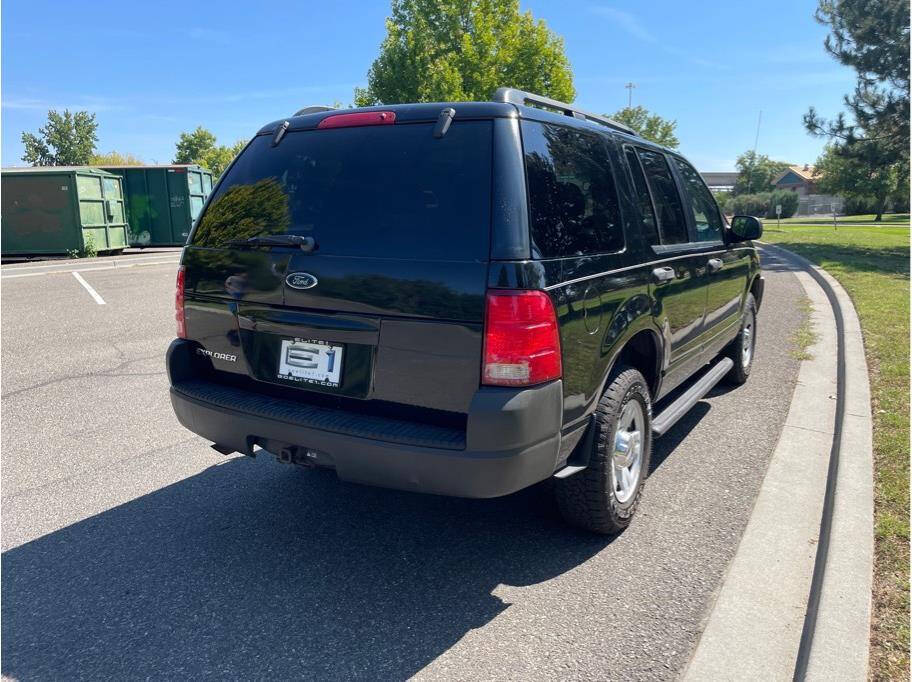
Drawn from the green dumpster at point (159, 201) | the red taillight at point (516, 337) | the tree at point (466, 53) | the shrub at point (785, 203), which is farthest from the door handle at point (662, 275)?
the shrub at point (785, 203)

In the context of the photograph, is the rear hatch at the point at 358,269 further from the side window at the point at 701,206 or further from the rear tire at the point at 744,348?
the rear tire at the point at 744,348

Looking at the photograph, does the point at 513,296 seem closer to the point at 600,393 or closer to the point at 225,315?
the point at 600,393

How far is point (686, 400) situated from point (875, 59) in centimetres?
1830

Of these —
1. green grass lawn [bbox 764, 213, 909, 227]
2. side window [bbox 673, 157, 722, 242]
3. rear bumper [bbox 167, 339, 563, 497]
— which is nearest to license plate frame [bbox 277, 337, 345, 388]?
rear bumper [bbox 167, 339, 563, 497]

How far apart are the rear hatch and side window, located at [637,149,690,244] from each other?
1.61 m

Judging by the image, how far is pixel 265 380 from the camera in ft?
10.1

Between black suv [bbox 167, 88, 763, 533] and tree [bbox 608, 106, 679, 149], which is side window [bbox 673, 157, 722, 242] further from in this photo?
tree [bbox 608, 106, 679, 149]

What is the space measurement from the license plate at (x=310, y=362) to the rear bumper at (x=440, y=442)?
0.14 m

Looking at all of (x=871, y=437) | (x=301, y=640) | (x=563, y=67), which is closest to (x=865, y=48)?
(x=563, y=67)

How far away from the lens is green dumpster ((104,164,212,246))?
2181cm

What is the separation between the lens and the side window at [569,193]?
9.09ft

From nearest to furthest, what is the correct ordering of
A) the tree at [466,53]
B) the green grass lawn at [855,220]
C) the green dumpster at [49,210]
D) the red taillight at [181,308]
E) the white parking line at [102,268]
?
the red taillight at [181,308], the white parking line at [102,268], the green dumpster at [49,210], the tree at [466,53], the green grass lawn at [855,220]

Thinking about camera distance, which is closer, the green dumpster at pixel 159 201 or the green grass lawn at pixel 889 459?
the green grass lawn at pixel 889 459

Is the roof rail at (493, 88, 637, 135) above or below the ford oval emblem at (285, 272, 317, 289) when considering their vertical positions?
above
